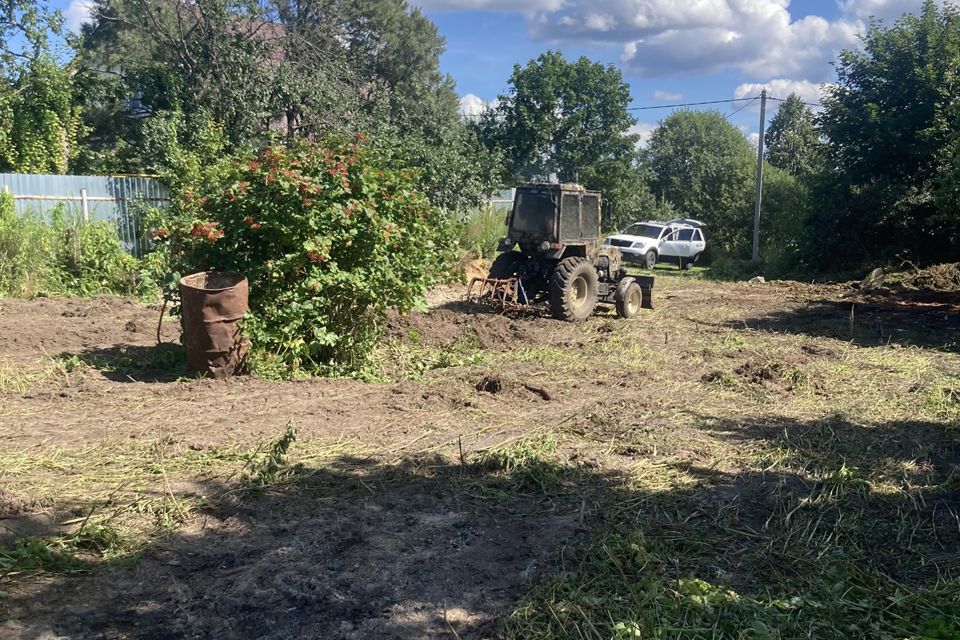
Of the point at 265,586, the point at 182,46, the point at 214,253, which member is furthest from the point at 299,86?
the point at 265,586

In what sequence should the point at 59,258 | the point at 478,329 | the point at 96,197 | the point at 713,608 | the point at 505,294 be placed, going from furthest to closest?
the point at 96,197 → the point at 59,258 → the point at 505,294 → the point at 478,329 → the point at 713,608

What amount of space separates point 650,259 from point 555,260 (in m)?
12.8

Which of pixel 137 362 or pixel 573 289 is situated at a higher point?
pixel 573 289

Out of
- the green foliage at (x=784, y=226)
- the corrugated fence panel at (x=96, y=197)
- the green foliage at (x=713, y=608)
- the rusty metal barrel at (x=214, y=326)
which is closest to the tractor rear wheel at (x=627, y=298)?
the rusty metal barrel at (x=214, y=326)

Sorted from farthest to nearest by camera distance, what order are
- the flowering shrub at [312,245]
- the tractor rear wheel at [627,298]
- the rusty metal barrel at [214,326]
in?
the tractor rear wheel at [627,298]
the flowering shrub at [312,245]
the rusty metal barrel at [214,326]

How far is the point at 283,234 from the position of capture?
314 inches

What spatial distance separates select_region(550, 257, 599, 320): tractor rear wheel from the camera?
40.1 feet

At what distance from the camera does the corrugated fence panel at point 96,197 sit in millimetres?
14633

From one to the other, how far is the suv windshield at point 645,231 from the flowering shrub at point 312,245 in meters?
17.8

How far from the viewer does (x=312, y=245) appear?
7.75 meters

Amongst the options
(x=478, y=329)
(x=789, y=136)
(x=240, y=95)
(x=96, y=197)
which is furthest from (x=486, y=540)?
(x=789, y=136)

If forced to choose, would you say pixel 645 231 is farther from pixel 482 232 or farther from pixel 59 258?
pixel 59 258

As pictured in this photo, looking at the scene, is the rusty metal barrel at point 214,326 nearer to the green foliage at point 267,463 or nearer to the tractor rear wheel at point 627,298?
the green foliage at point 267,463

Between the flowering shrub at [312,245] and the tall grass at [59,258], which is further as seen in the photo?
the tall grass at [59,258]
